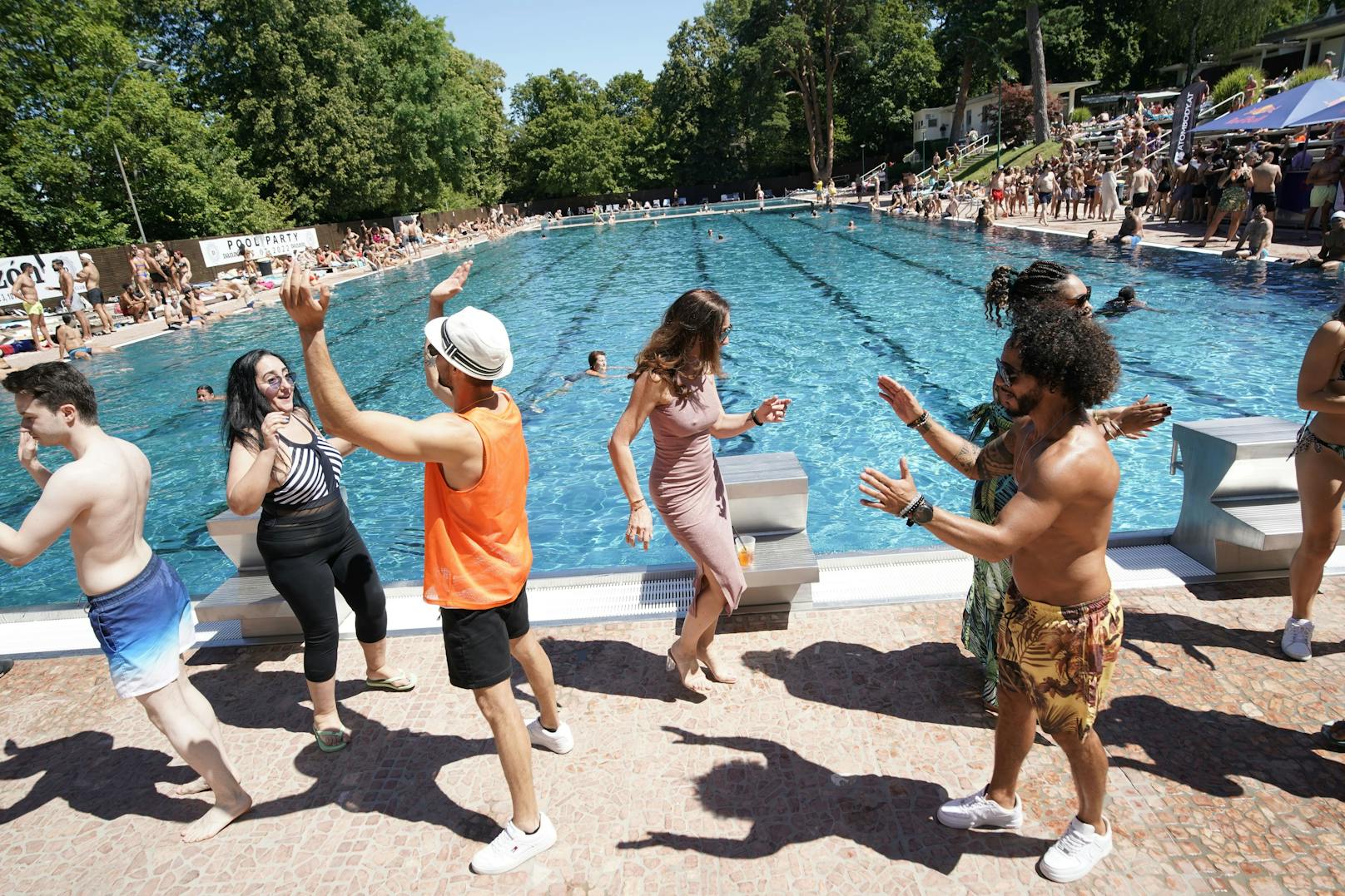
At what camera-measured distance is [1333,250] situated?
11.6 m

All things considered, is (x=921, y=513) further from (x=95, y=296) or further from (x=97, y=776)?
(x=95, y=296)

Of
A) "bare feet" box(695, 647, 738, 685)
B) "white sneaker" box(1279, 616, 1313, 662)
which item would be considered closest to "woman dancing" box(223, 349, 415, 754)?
"bare feet" box(695, 647, 738, 685)

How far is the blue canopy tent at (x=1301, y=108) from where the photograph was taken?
14.7 m

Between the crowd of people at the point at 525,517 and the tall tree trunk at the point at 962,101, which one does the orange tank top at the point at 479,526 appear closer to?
the crowd of people at the point at 525,517

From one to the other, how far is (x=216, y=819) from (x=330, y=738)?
0.46 meters

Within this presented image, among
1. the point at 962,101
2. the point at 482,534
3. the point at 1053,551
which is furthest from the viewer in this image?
the point at 962,101

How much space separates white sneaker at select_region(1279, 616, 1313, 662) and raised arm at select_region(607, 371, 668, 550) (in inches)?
108

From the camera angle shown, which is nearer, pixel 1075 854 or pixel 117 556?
pixel 1075 854

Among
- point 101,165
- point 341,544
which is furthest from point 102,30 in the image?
point 341,544

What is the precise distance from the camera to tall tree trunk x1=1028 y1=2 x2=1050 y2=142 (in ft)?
111

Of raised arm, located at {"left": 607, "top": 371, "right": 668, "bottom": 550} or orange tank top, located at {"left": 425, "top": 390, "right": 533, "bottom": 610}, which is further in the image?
raised arm, located at {"left": 607, "top": 371, "right": 668, "bottom": 550}

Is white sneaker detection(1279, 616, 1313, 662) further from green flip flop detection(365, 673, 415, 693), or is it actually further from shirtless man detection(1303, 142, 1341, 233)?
shirtless man detection(1303, 142, 1341, 233)

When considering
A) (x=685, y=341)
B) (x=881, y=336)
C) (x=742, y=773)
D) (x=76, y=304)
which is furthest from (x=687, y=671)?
(x=76, y=304)

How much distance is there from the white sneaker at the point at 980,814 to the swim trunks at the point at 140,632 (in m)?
2.76
